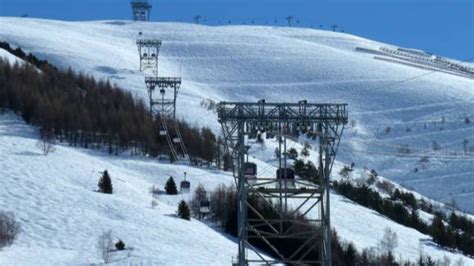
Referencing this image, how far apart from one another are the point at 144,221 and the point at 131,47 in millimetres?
92896

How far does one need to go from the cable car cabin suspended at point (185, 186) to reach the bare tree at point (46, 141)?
741 centimetres

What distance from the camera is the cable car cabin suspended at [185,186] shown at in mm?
54375

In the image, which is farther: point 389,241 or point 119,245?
point 389,241

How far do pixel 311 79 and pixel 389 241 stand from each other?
76902 millimetres

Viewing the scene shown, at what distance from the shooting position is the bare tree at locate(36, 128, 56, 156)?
57.8 m

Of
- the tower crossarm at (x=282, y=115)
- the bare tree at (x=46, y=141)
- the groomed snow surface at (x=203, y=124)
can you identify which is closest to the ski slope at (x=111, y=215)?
the groomed snow surface at (x=203, y=124)

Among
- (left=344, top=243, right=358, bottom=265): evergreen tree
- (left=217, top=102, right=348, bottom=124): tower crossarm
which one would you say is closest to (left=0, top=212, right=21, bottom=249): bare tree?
(left=217, top=102, right=348, bottom=124): tower crossarm

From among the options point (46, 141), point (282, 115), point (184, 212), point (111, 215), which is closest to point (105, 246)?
point (111, 215)

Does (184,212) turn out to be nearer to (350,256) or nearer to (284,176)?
(350,256)

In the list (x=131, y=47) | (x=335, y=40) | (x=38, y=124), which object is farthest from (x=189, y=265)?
(x=335, y=40)

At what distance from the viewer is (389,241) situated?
52.9 m

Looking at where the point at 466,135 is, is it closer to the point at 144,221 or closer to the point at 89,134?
the point at 89,134

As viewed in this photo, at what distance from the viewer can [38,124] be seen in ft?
214

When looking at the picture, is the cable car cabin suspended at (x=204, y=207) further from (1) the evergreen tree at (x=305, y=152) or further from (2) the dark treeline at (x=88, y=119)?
(1) the evergreen tree at (x=305, y=152)
